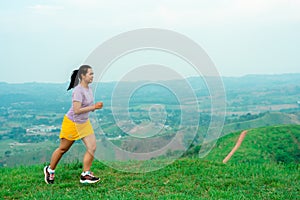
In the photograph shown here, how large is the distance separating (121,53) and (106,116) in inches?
50.2

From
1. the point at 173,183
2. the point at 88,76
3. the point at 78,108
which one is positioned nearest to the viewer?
the point at 78,108

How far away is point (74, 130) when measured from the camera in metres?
6.14

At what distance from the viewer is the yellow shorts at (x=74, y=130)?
613 centimetres

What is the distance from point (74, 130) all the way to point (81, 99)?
0.57 meters

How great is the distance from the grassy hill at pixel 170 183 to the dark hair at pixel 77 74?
66.6 inches

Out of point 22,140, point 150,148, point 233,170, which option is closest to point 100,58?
point 150,148

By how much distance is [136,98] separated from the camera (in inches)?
295

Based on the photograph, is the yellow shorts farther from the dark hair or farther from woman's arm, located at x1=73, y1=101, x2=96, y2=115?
the dark hair

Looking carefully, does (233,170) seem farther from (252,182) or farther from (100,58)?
(100,58)

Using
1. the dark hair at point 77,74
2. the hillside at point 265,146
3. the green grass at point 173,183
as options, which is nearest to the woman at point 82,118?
the dark hair at point 77,74

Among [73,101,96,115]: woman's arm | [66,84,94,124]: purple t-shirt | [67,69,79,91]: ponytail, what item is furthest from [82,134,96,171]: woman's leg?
[67,69,79,91]: ponytail

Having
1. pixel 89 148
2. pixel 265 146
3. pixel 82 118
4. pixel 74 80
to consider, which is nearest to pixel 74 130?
pixel 82 118

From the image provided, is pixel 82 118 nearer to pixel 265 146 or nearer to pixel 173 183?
pixel 173 183

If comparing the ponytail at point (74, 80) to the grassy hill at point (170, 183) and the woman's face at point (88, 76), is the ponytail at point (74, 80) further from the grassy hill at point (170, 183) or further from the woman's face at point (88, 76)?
the grassy hill at point (170, 183)
